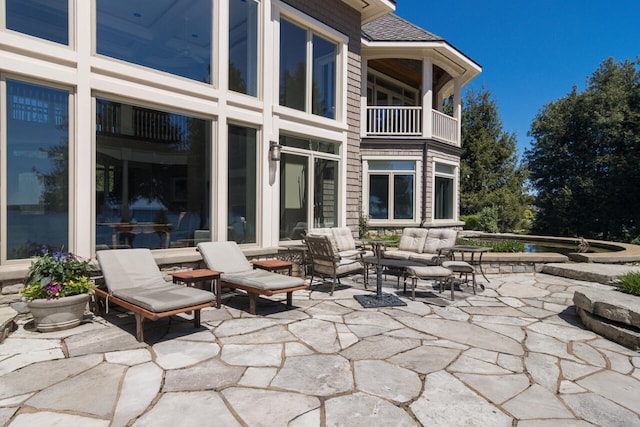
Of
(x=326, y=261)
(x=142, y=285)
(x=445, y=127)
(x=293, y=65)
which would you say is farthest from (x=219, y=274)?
(x=445, y=127)

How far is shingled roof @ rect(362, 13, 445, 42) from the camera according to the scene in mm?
11219

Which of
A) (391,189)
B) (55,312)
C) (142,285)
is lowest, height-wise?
(55,312)

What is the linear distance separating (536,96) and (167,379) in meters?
25.6

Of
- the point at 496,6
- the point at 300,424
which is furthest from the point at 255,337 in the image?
the point at 496,6

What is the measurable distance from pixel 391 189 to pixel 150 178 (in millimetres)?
7982

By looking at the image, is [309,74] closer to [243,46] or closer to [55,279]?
[243,46]

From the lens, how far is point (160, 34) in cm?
567

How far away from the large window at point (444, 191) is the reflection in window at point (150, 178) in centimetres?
879

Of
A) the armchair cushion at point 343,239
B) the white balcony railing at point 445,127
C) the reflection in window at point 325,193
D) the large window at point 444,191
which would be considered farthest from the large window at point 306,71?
the large window at point 444,191

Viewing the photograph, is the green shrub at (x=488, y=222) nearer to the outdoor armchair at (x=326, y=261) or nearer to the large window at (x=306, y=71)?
the large window at (x=306, y=71)

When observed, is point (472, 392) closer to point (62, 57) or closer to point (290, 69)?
point (62, 57)

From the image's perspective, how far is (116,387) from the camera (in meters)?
2.73

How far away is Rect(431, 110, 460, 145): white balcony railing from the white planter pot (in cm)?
1128

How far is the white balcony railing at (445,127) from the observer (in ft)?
41.0
